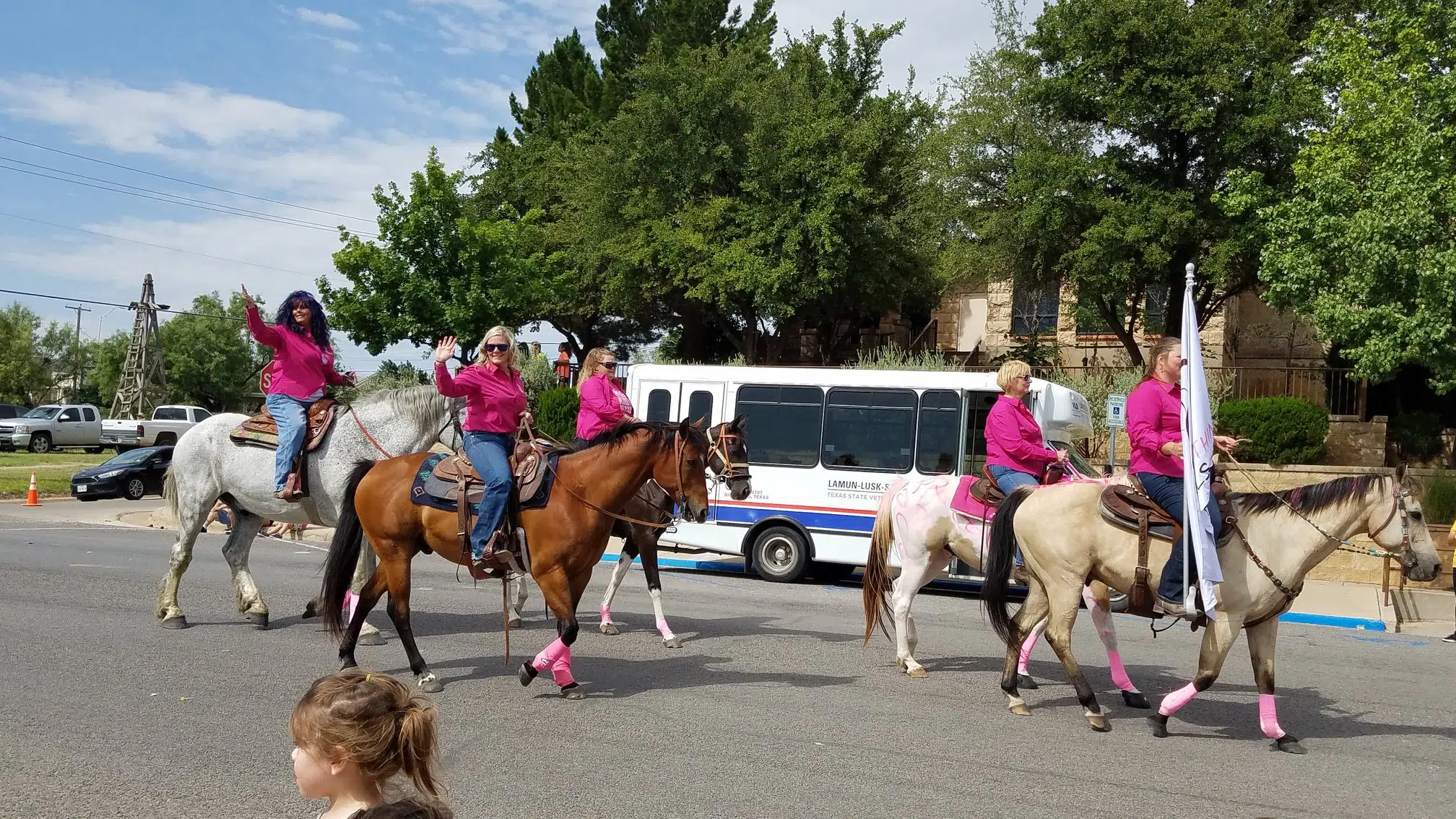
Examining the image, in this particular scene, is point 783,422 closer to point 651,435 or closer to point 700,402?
point 700,402

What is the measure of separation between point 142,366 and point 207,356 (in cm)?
1512

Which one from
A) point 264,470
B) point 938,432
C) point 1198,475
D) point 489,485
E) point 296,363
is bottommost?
point 264,470

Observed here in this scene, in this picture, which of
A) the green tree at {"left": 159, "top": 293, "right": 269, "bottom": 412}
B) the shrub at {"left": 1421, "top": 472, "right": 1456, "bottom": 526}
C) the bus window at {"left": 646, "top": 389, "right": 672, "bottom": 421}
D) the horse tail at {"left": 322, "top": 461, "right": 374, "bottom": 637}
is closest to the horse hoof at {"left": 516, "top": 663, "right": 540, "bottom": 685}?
the horse tail at {"left": 322, "top": 461, "right": 374, "bottom": 637}

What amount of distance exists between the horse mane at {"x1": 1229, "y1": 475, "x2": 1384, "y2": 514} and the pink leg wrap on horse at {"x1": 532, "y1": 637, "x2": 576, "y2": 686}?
4.64 metres

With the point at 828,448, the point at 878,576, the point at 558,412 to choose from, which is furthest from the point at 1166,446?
the point at 558,412

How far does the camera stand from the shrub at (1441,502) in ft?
63.2

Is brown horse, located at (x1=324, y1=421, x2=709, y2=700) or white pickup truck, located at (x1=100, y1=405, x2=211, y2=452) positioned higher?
brown horse, located at (x1=324, y1=421, x2=709, y2=700)

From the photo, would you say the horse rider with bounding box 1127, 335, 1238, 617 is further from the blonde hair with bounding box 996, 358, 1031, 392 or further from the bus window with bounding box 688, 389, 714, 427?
the bus window with bounding box 688, 389, 714, 427

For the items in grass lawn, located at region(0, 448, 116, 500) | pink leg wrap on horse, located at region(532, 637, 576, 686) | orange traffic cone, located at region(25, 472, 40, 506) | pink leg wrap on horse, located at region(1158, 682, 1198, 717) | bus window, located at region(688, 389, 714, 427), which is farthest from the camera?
grass lawn, located at region(0, 448, 116, 500)

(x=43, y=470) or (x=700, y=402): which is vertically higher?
(x=700, y=402)

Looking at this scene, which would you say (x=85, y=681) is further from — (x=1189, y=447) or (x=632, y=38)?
(x=632, y=38)

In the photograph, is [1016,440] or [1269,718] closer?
[1269,718]

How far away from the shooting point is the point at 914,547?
31.9 feet

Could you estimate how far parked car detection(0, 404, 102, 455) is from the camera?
155 feet
